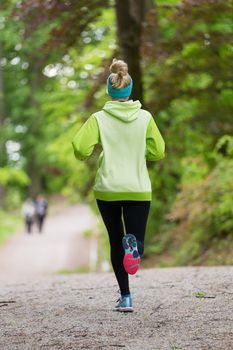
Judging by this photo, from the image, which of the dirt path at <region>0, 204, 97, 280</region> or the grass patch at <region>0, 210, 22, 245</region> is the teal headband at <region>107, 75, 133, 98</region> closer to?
the dirt path at <region>0, 204, 97, 280</region>

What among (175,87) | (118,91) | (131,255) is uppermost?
(118,91)

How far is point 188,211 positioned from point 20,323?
9931 millimetres

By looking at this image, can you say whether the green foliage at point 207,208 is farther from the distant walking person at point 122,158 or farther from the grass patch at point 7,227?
the grass patch at point 7,227

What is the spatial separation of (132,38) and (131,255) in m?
9.64

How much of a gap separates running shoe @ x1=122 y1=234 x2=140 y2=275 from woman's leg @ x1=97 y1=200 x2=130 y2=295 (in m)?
0.27

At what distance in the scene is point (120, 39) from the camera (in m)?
15.0

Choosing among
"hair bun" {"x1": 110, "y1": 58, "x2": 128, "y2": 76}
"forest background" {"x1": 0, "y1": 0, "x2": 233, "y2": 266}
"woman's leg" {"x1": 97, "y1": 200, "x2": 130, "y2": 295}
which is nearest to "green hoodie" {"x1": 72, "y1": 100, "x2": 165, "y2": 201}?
"woman's leg" {"x1": 97, "y1": 200, "x2": 130, "y2": 295}

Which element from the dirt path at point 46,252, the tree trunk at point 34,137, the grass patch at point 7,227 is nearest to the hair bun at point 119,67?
the dirt path at point 46,252

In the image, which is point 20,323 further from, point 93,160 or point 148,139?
point 93,160

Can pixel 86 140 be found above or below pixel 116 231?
above

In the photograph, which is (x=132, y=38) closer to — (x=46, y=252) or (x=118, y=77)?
(x=118, y=77)

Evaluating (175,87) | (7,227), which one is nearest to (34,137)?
(7,227)

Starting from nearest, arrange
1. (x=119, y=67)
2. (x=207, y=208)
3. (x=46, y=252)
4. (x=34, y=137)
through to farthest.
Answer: (x=119, y=67) → (x=207, y=208) → (x=46, y=252) → (x=34, y=137)

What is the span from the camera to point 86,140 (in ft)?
20.4
